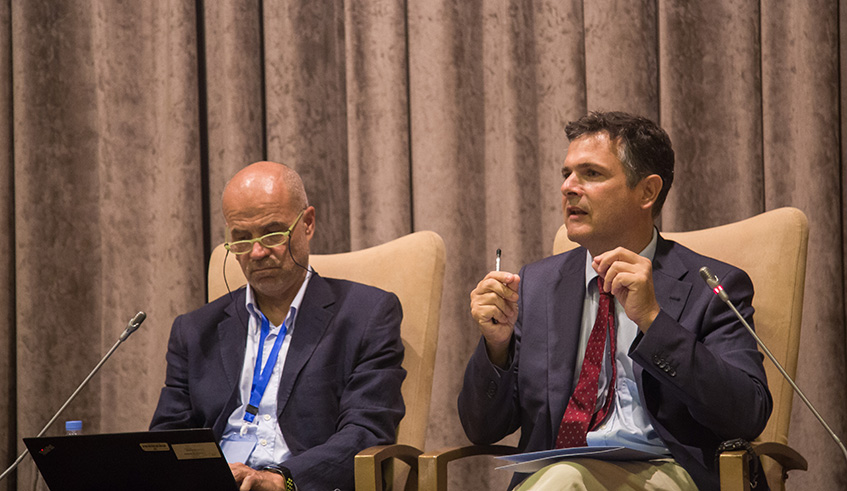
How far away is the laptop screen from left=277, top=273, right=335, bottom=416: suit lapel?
481 millimetres

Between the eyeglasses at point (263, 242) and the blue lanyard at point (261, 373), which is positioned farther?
the eyeglasses at point (263, 242)

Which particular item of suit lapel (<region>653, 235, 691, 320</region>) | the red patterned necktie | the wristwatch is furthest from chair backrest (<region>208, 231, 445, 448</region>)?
suit lapel (<region>653, 235, 691, 320</region>)

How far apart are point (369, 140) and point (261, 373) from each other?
3.51 ft

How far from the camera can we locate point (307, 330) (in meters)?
2.43

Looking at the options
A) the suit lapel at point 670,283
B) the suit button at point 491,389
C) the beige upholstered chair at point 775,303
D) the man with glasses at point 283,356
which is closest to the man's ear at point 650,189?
the suit lapel at point 670,283

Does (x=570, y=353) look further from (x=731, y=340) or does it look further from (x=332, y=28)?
(x=332, y=28)

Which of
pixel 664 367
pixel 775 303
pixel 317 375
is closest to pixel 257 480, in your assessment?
pixel 317 375

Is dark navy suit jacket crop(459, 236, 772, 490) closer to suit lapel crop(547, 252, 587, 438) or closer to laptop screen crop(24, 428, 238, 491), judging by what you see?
suit lapel crop(547, 252, 587, 438)

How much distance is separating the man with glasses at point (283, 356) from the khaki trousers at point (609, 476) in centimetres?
53

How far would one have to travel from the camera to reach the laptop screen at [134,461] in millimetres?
1781

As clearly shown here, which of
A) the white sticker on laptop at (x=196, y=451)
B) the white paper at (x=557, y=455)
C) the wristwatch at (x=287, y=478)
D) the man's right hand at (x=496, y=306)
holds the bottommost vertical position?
the wristwatch at (x=287, y=478)

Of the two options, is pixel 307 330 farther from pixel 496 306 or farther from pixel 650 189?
pixel 650 189

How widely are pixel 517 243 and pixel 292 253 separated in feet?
2.89

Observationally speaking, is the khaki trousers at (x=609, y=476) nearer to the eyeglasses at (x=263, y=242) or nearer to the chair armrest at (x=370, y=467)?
the chair armrest at (x=370, y=467)
